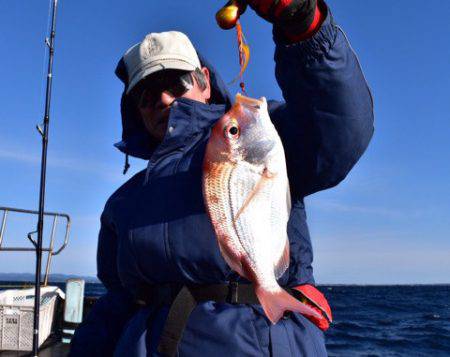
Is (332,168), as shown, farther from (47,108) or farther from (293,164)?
(47,108)

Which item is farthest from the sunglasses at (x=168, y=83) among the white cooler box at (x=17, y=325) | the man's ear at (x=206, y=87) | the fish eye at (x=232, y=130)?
the white cooler box at (x=17, y=325)

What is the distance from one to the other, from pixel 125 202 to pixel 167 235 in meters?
0.51

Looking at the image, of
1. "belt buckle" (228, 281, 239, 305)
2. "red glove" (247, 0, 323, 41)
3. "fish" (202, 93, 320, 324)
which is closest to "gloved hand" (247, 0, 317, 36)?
"red glove" (247, 0, 323, 41)

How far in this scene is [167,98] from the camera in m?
2.62

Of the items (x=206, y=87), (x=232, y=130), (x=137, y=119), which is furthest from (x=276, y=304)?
(x=137, y=119)

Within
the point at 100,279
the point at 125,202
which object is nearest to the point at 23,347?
the point at 100,279

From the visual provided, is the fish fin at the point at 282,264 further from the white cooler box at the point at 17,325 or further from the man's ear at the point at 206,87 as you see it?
the white cooler box at the point at 17,325

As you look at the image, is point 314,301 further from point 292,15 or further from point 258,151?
point 292,15

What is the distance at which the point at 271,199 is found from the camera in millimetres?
1898

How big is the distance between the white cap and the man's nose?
14 cm

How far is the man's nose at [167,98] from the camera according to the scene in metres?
2.61

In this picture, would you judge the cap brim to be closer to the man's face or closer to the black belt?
the man's face

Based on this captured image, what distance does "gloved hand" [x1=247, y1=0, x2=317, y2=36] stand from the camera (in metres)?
1.73

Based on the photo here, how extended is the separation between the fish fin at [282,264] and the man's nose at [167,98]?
1092mm
